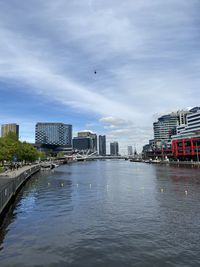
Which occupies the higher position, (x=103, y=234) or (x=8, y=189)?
(x=8, y=189)

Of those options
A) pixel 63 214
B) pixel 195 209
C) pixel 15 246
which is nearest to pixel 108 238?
pixel 15 246

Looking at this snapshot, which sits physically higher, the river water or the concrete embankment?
the concrete embankment

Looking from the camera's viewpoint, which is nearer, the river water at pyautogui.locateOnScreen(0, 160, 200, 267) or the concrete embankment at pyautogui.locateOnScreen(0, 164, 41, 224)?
the river water at pyautogui.locateOnScreen(0, 160, 200, 267)

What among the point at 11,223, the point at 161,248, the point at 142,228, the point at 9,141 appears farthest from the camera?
the point at 9,141

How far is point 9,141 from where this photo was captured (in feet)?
407

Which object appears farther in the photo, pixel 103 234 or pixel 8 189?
pixel 8 189

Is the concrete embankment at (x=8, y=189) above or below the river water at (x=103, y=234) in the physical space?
above

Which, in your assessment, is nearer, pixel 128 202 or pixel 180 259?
pixel 180 259

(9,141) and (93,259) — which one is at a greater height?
(9,141)

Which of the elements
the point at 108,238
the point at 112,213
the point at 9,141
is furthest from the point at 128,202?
the point at 9,141

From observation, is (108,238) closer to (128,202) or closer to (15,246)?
(15,246)

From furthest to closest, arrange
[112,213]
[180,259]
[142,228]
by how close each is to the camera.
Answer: [112,213], [142,228], [180,259]

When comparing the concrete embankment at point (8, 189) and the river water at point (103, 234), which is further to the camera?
the concrete embankment at point (8, 189)

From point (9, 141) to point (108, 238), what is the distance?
340 feet
